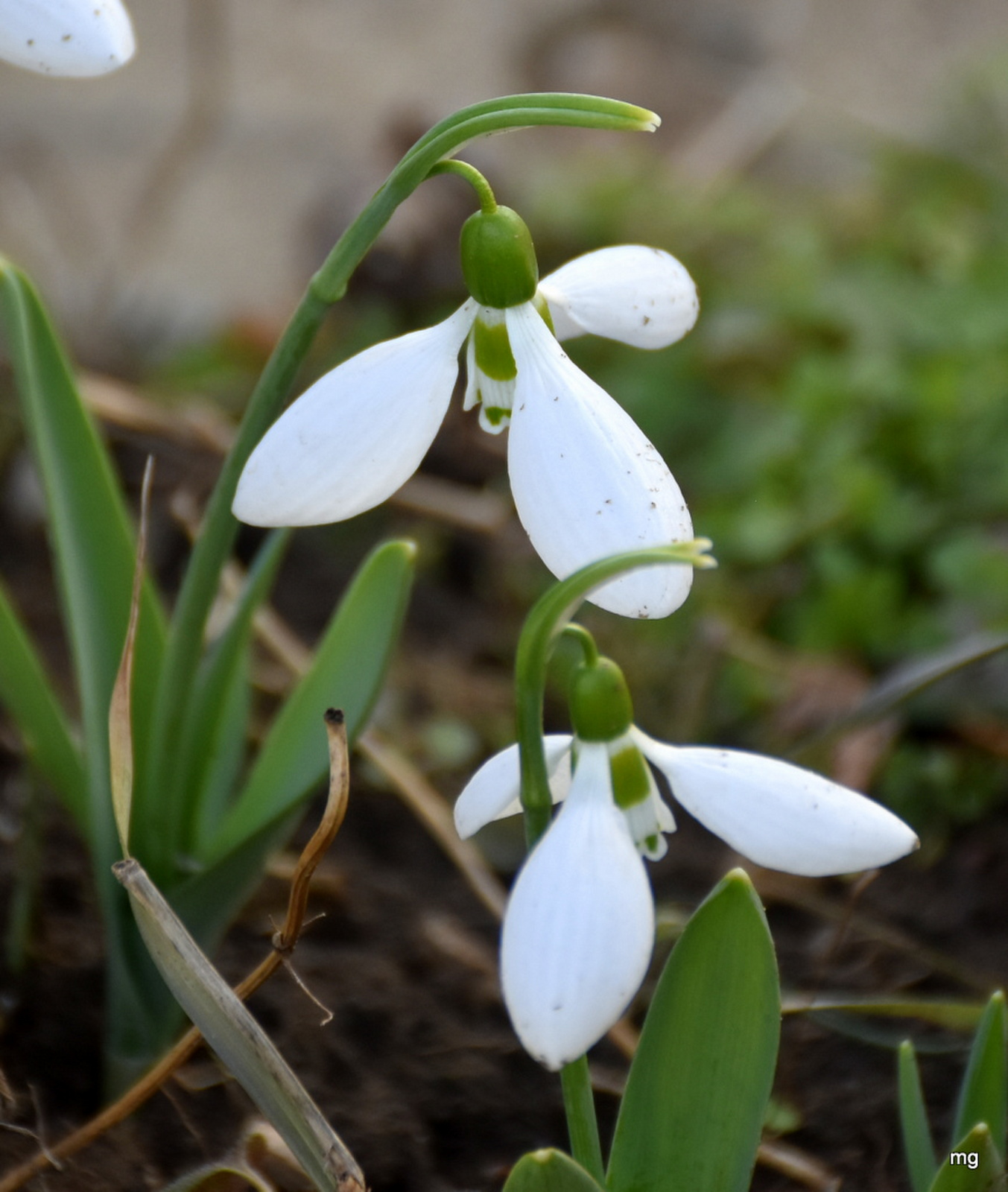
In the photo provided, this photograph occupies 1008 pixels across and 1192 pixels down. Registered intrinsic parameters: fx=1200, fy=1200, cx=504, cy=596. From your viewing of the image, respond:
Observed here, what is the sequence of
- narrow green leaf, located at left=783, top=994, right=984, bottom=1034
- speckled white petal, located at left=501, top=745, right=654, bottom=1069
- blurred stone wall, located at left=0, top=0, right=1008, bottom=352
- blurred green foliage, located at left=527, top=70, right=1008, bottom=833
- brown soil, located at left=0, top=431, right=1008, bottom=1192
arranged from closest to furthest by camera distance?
speckled white petal, located at left=501, top=745, right=654, bottom=1069 < narrow green leaf, located at left=783, top=994, right=984, bottom=1034 < brown soil, located at left=0, top=431, right=1008, bottom=1192 < blurred green foliage, located at left=527, top=70, right=1008, bottom=833 < blurred stone wall, located at left=0, top=0, right=1008, bottom=352

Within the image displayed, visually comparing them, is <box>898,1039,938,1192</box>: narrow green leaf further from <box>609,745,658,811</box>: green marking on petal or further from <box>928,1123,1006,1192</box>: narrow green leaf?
<box>609,745,658,811</box>: green marking on petal

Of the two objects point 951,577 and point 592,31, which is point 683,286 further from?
point 592,31

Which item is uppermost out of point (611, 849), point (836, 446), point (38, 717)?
point (836, 446)

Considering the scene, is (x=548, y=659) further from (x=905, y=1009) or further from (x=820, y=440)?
(x=820, y=440)

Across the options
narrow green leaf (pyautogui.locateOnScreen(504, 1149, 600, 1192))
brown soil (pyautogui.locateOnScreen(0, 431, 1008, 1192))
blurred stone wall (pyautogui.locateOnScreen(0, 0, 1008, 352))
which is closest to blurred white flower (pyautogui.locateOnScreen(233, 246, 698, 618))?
narrow green leaf (pyautogui.locateOnScreen(504, 1149, 600, 1192))

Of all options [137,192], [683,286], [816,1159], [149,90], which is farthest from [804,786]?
[149,90]

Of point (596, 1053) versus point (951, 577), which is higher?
point (951, 577)

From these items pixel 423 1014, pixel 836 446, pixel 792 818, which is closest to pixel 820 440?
pixel 836 446
